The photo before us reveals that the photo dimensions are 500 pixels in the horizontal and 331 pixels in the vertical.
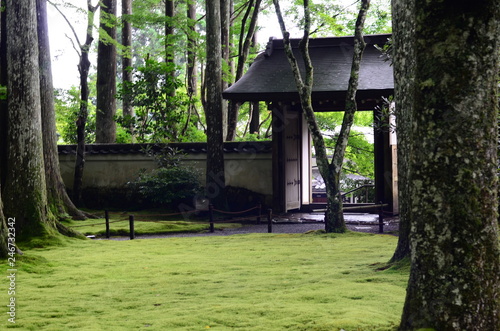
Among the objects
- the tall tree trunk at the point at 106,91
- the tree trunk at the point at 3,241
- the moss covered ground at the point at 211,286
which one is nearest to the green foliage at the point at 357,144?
the tall tree trunk at the point at 106,91

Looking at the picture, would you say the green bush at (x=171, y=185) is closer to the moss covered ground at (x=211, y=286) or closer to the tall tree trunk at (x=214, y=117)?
the tall tree trunk at (x=214, y=117)

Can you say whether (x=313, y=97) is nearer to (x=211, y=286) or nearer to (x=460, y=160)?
(x=211, y=286)

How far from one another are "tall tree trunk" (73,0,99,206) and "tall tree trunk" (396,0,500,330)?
1430cm

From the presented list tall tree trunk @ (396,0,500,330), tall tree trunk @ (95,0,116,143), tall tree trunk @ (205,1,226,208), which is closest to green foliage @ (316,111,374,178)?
tall tree trunk @ (205,1,226,208)

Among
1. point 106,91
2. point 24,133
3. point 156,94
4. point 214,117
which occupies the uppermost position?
point 106,91

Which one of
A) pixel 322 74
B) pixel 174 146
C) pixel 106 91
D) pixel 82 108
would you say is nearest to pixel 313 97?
pixel 322 74

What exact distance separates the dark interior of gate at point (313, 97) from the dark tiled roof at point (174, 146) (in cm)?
79

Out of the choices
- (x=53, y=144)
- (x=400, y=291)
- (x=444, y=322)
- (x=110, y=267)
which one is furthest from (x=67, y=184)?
(x=444, y=322)

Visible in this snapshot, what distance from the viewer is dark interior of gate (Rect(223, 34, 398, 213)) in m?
15.6

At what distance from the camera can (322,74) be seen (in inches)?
647

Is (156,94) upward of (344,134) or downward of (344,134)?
upward

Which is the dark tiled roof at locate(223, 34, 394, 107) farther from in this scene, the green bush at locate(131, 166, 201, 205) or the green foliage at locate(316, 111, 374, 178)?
the green foliage at locate(316, 111, 374, 178)

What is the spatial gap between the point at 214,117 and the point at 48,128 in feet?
14.9

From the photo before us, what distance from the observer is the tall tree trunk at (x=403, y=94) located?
7.21 metres
